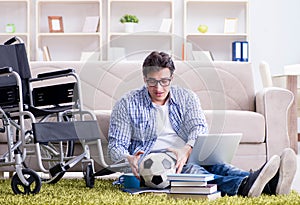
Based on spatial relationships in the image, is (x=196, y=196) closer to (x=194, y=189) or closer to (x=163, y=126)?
(x=194, y=189)

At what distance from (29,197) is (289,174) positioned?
1003 mm

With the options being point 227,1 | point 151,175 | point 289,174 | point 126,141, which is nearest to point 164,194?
point 151,175

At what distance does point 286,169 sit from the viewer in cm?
250

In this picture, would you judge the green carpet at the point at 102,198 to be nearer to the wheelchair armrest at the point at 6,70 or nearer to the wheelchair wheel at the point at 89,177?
the wheelchair wheel at the point at 89,177

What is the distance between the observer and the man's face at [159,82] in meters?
2.62

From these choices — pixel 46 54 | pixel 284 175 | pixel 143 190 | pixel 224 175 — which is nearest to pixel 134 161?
pixel 143 190

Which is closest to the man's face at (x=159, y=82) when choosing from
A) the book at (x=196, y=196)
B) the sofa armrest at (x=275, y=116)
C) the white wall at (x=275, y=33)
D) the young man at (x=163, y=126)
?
the young man at (x=163, y=126)

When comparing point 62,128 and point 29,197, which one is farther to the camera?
point 62,128

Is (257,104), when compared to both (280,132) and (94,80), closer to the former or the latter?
(280,132)

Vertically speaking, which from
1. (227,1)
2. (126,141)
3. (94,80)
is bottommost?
(126,141)

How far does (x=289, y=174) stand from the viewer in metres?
2.53

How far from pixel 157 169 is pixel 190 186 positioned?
165 mm

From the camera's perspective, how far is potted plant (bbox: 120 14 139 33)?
674 centimetres

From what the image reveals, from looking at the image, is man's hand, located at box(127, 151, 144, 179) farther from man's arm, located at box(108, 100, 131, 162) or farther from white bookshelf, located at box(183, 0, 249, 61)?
white bookshelf, located at box(183, 0, 249, 61)
